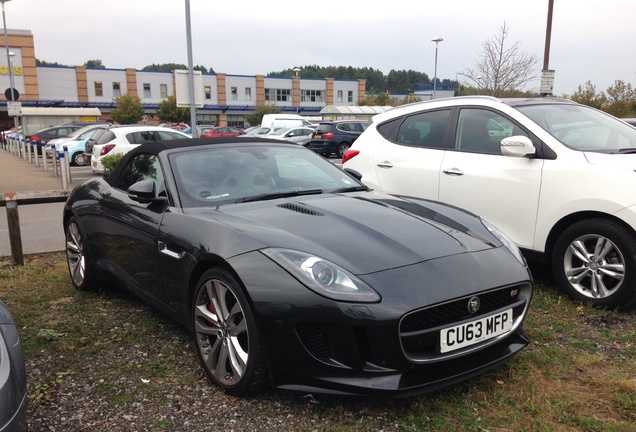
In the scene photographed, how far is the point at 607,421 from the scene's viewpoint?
8.86ft

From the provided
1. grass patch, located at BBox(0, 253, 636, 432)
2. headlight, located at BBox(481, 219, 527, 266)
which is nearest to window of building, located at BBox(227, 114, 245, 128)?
grass patch, located at BBox(0, 253, 636, 432)

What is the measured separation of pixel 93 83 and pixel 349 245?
73.3 metres

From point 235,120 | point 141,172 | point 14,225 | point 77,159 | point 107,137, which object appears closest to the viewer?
point 141,172

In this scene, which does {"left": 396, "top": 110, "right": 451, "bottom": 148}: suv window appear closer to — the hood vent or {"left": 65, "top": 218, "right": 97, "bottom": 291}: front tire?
the hood vent

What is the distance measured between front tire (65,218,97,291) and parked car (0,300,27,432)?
96.7 inches

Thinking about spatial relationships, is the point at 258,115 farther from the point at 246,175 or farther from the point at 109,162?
the point at 246,175

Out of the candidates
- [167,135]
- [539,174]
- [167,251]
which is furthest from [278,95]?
[167,251]

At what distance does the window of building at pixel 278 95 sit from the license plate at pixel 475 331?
78.2 metres

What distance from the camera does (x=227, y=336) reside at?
3018 millimetres

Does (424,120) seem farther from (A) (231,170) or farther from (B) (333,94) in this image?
(B) (333,94)

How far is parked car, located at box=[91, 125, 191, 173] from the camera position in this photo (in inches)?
634

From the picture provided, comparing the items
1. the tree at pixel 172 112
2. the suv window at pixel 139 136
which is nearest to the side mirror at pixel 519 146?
the suv window at pixel 139 136

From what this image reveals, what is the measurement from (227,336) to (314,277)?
691mm

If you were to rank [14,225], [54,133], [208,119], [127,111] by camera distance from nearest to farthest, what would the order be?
[14,225] → [54,133] → [127,111] → [208,119]
